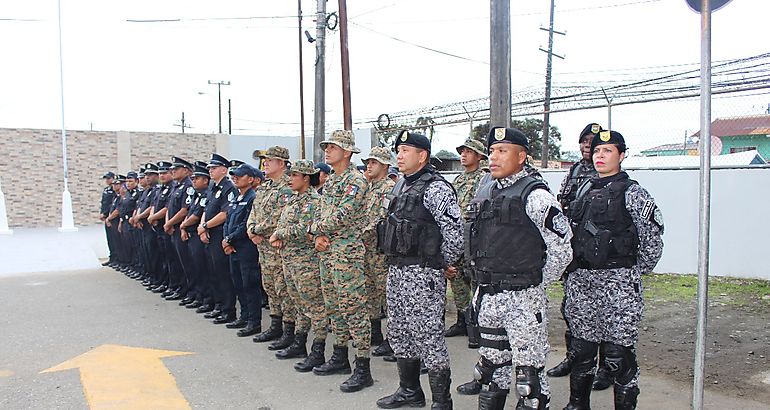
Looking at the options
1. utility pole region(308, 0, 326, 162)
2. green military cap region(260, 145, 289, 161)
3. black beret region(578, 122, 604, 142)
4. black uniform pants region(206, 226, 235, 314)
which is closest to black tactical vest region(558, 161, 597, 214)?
black beret region(578, 122, 604, 142)

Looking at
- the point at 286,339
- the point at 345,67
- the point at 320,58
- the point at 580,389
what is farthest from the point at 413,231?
the point at 320,58

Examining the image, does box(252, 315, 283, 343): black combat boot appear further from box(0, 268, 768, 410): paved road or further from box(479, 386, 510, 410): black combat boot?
box(479, 386, 510, 410): black combat boot

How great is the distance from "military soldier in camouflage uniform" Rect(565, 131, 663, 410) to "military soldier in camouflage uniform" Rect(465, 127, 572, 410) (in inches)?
23.0

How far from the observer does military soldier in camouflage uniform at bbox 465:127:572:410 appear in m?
3.29

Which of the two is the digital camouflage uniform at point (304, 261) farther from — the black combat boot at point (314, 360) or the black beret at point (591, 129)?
the black beret at point (591, 129)

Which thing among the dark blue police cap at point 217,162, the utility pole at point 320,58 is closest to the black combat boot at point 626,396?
the dark blue police cap at point 217,162

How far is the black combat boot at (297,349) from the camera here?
5520mm

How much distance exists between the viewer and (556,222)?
129 inches

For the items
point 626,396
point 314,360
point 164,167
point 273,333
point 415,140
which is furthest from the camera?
point 164,167

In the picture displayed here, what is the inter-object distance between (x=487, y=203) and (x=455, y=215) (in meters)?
0.53

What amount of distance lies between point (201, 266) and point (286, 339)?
90.8 inches

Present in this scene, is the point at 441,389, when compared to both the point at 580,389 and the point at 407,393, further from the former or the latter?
the point at 580,389

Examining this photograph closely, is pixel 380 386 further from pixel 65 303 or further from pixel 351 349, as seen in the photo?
pixel 65 303

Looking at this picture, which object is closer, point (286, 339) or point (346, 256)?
point (346, 256)
